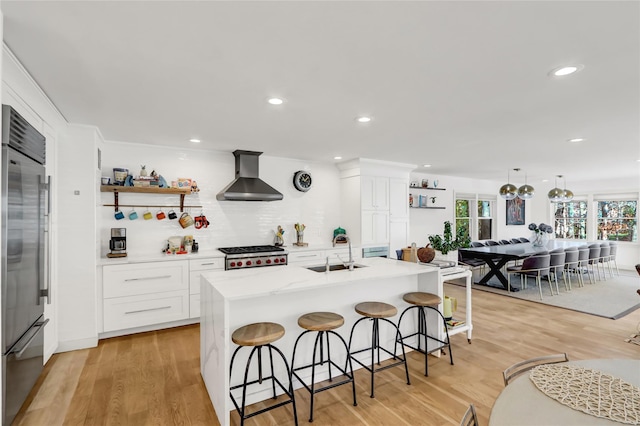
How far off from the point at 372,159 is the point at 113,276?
3952 mm

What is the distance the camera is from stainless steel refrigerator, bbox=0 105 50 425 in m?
1.79

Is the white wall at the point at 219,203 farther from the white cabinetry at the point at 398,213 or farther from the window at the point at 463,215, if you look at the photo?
the window at the point at 463,215

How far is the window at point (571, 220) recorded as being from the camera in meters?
8.84

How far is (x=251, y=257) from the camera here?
4258 mm

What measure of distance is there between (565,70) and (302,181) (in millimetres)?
3768

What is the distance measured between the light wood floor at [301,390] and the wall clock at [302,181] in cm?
261

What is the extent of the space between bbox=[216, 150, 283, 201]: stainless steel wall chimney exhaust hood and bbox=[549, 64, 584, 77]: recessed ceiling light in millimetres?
3338

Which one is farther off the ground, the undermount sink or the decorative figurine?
the decorative figurine

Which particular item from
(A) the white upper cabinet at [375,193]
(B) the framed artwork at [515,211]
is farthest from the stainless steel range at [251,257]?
(B) the framed artwork at [515,211]

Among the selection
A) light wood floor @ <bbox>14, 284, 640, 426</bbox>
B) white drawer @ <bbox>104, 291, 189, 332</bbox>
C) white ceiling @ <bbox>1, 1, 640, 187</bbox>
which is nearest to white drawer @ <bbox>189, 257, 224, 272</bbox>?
white drawer @ <bbox>104, 291, 189, 332</bbox>

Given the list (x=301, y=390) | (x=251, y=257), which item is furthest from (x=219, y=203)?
(x=301, y=390)

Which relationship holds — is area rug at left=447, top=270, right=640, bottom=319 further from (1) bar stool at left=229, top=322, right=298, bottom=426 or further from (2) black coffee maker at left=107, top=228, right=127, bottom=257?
(2) black coffee maker at left=107, top=228, right=127, bottom=257

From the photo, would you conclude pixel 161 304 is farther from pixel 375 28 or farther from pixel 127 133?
pixel 375 28

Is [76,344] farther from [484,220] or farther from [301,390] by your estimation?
[484,220]
